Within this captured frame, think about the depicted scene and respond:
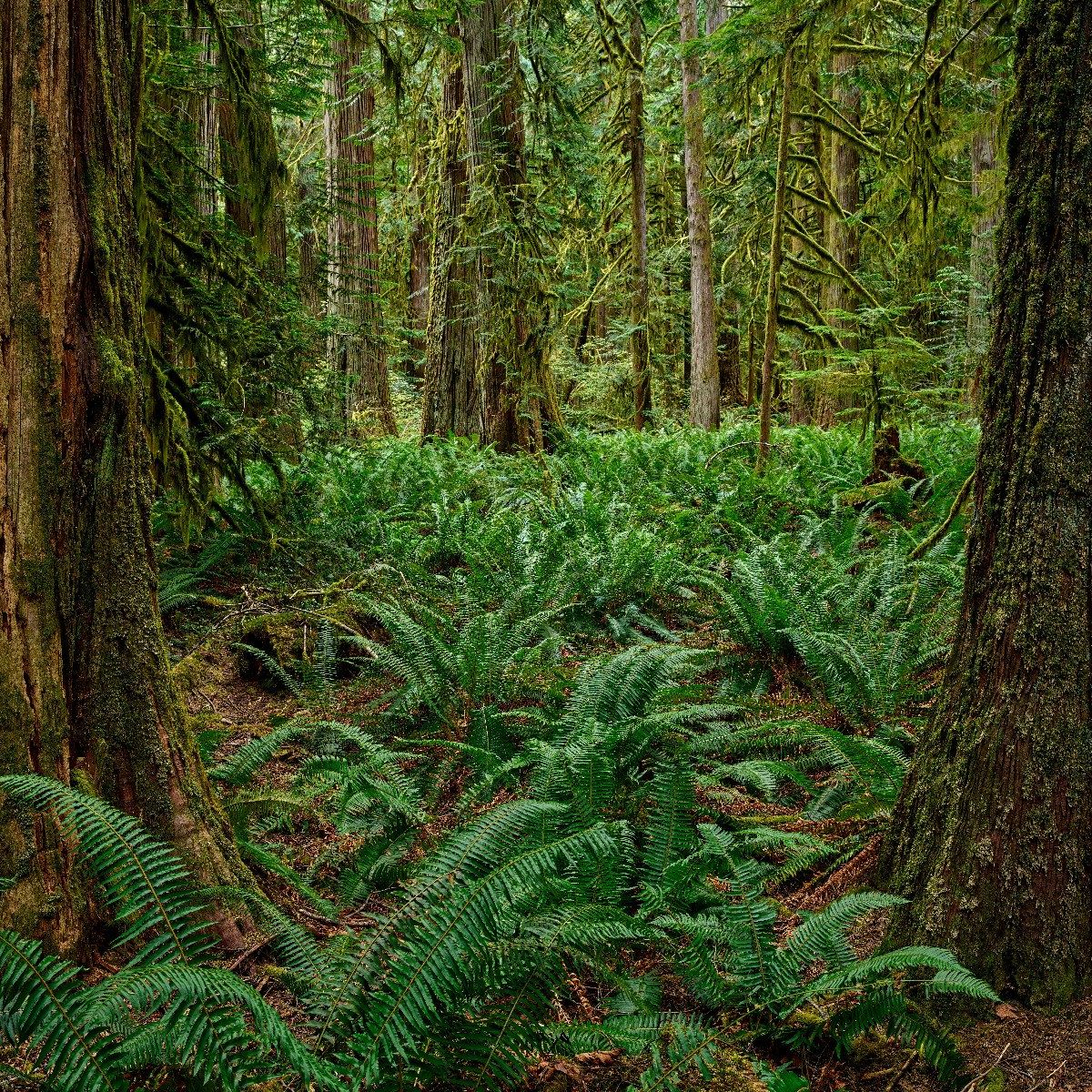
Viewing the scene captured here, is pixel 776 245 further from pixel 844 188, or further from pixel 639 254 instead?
pixel 639 254

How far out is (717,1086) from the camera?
1728 millimetres

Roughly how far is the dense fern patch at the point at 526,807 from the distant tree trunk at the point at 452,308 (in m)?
3.34

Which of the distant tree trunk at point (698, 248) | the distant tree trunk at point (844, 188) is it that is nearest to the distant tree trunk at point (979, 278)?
the distant tree trunk at point (844, 188)

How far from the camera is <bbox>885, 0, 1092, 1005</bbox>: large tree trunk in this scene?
6.31 ft

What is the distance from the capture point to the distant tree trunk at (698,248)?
11586 mm

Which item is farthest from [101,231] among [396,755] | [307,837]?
[307,837]

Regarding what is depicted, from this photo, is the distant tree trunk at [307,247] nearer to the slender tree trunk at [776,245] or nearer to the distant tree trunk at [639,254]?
the slender tree trunk at [776,245]

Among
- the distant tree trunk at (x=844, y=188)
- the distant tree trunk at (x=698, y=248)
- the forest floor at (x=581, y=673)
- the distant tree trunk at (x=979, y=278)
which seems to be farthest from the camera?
the distant tree trunk at (x=698, y=248)

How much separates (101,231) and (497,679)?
99.6 inches

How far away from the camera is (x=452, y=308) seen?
9.70m

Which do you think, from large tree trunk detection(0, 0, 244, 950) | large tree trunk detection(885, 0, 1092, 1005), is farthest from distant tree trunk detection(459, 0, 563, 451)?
large tree trunk detection(885, 0, 1092, 1005)

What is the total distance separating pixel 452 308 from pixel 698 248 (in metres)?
4.47

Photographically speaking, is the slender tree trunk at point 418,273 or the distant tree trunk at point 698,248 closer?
the slender tree trunk at point 418,273

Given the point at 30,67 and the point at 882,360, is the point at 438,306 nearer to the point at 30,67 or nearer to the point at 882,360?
the point at 882,360
